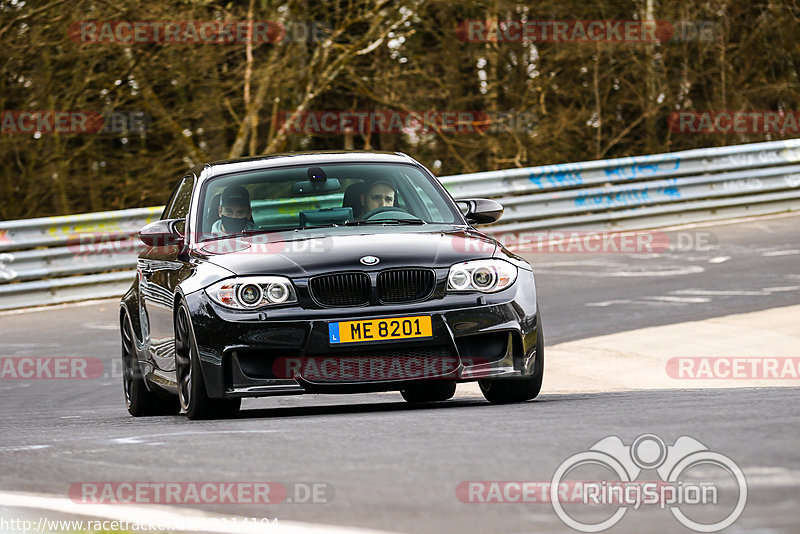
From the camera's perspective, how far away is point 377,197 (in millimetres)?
9094

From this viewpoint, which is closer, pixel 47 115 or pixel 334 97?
Answer: pixel 47 115

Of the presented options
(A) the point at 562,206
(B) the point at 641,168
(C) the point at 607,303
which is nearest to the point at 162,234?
(C) the point at 607,303

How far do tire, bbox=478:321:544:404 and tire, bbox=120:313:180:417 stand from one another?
2.24m

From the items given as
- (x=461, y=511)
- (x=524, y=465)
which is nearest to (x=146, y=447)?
(x=524, y=465)

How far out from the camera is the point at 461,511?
451 cm

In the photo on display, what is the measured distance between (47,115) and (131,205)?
193 cm

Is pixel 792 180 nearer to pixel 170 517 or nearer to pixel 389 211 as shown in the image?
pixel 389 211

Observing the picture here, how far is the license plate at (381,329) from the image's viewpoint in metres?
7.74

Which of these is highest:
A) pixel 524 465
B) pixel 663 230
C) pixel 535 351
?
pixel 524 465

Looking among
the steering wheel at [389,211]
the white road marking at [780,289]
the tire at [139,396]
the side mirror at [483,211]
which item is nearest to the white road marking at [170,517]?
the steering wheel at [389,211]

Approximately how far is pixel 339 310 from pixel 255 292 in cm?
45

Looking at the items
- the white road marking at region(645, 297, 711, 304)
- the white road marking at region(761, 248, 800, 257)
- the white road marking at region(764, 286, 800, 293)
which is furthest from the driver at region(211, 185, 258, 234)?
the white road marking at region(761, 248, 800, 257)

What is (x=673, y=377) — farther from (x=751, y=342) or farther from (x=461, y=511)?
(x=461, y=511)

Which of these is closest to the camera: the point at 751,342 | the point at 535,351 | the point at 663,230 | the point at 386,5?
the point at 535,351
